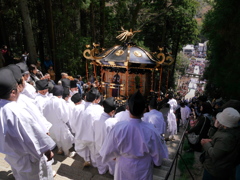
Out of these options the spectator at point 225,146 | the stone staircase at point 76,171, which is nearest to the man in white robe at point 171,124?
the stone staircase at point 76,171

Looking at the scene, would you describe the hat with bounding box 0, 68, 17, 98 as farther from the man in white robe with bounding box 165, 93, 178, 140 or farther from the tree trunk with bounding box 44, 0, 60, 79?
the tree trunk with bounding box 44, 0, 60, 79

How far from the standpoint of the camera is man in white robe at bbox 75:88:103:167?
381 cm

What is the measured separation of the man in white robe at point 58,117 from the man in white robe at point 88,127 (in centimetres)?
43

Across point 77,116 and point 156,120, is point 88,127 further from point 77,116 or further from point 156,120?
point 156,120

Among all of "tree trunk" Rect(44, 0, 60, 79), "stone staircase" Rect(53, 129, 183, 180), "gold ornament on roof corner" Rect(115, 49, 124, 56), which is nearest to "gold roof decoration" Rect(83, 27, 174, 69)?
"gold ornament on roof corner" Rect(115, 49, 124, 56)

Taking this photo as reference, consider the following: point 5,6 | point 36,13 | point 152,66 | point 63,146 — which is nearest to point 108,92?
point 152,66

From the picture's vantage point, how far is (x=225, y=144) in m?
2.34

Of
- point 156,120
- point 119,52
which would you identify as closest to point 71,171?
point 156,120

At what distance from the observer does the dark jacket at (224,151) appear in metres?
2.34

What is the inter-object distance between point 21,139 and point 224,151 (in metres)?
2.66

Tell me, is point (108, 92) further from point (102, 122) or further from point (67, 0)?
point (67, 0)

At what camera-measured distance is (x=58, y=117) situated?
13.5 ft

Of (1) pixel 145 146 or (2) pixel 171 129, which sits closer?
(1) pixel 145 146

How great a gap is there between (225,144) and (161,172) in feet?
7.33
